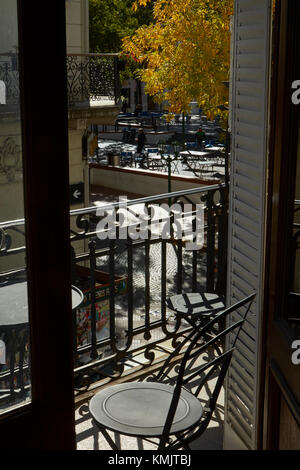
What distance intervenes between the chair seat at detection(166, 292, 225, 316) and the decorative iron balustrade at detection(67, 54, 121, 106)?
1286 centimetres

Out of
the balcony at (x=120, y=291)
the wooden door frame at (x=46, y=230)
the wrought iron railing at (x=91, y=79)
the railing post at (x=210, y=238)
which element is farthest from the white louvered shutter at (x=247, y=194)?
the wrought iron railing at (x=91, y=79)

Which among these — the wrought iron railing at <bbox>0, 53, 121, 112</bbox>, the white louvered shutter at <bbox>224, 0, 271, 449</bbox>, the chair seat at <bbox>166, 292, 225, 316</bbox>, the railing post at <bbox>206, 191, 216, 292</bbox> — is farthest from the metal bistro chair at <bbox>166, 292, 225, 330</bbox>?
the wrought iron railing at <bbox>0, 53, 121, 112</bbox>

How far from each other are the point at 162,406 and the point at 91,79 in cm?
1527

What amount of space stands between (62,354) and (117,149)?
32.5 metres

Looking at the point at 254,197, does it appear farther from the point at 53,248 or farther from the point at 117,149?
the point at 117,149

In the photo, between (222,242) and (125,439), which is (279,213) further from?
(222,242)

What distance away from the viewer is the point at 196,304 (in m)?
4.56

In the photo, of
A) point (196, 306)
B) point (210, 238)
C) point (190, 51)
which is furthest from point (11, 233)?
point (190, 51)

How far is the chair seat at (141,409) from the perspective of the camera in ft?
9.52

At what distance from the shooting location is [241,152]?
10.3 ft

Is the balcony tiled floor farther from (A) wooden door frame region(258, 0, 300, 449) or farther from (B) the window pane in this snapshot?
(B) the window pane

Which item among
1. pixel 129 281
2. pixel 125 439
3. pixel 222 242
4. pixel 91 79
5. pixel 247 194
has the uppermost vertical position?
pixel 91 79

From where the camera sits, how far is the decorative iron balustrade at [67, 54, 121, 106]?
17078 millimetres

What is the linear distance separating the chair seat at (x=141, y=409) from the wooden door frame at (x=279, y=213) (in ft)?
1.54
